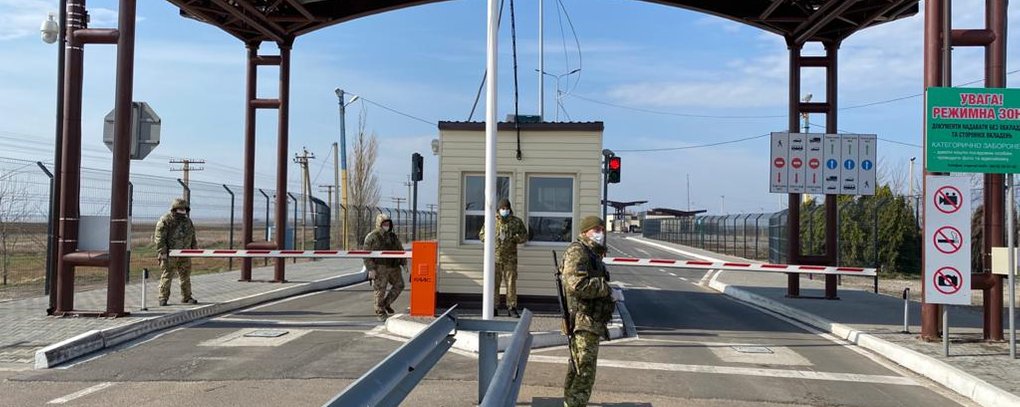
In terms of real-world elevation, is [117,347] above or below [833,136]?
below

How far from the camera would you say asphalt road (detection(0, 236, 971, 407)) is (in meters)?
7.63

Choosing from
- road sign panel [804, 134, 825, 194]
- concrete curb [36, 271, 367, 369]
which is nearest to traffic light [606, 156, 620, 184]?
road sign panel [804, 134, 825, 194]

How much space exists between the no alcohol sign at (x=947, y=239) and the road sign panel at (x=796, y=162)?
7.36 meters

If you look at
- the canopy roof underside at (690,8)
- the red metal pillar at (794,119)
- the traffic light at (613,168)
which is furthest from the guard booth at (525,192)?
the red metal pillar at (794,119)

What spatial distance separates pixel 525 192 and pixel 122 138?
6345 millimetres

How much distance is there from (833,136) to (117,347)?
1473cm

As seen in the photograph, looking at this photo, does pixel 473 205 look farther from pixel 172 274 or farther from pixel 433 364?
pixel 433 364

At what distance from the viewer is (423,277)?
1221 cm

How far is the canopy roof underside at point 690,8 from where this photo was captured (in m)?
16.2

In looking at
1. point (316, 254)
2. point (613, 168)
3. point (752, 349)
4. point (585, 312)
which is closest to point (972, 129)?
point (752, 349)

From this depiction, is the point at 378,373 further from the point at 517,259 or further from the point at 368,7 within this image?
the point at 368,7

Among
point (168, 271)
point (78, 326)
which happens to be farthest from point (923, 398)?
point (168, 271)

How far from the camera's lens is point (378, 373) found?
3.60m

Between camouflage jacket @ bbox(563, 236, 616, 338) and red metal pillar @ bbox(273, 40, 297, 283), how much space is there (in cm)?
1309
